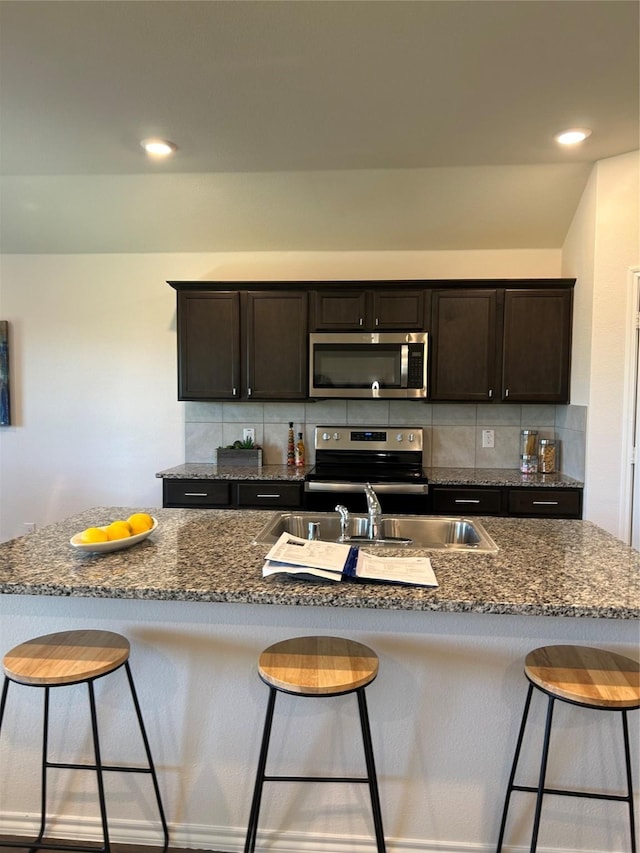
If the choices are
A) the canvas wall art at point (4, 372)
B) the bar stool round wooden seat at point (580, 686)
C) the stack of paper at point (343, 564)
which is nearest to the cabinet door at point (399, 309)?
the stack of paper at point (343, 564)

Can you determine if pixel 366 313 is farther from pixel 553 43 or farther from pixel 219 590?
pixel 219 590

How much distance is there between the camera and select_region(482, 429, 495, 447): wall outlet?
12.1 feet

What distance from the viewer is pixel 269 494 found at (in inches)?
128

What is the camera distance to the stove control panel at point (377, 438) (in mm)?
3633

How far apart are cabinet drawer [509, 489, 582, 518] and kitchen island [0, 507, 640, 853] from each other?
59.6 inches

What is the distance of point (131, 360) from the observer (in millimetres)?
3893

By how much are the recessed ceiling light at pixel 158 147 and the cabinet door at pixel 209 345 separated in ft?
2.98

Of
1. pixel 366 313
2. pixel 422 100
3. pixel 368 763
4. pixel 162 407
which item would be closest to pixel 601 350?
pixel 366 313

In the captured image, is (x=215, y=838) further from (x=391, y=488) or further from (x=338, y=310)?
(x=338, y=310)

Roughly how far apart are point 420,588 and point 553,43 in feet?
6.68

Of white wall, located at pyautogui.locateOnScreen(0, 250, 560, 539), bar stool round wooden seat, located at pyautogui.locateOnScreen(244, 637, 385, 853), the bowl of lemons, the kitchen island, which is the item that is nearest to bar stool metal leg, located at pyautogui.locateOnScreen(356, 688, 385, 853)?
bar stool round wooden seat, located at pyautogui.locateOnScreen(244, 637, 385, 853)

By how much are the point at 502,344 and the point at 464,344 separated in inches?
9.8

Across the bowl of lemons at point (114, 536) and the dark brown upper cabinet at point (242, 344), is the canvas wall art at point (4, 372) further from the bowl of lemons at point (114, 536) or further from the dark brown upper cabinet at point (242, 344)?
the bowl of lemons at point (114, 536)

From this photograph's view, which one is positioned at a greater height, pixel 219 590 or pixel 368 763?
pixel 219 590
